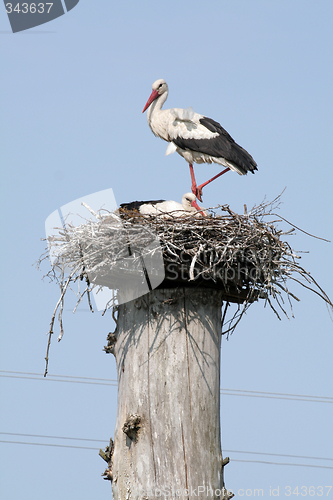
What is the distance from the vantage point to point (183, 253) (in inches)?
160

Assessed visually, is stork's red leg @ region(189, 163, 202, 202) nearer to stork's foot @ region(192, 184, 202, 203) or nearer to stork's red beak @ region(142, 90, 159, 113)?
stork's foot @ region(192, 184, 202, 203)

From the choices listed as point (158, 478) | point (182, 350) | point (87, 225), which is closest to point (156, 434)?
point (158, 478)

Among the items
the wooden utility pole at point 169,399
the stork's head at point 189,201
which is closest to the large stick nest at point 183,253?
the wooden utility pole at point 169,399

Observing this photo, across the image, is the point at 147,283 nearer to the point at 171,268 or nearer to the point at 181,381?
the point at 171,268

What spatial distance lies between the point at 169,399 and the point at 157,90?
490 centimetres

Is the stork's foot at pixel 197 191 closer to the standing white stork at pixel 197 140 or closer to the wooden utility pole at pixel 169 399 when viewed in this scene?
the standing white stork at pixel 197 140

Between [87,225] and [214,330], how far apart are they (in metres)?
1.28

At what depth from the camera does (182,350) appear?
11.9 feet

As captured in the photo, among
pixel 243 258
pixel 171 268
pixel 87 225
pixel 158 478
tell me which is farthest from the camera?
pixel 87 225

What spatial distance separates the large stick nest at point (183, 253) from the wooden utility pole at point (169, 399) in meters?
0.20

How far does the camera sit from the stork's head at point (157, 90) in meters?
7.45

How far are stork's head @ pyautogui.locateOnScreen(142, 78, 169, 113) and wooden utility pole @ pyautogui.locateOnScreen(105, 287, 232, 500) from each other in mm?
4153

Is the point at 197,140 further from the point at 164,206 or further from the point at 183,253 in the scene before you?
the point at 183,253

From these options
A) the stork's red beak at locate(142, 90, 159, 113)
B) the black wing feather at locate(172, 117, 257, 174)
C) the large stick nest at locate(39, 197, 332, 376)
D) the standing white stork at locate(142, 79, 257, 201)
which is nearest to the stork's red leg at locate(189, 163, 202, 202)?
the standing white stork at locate(142, 79, 257, 201)
